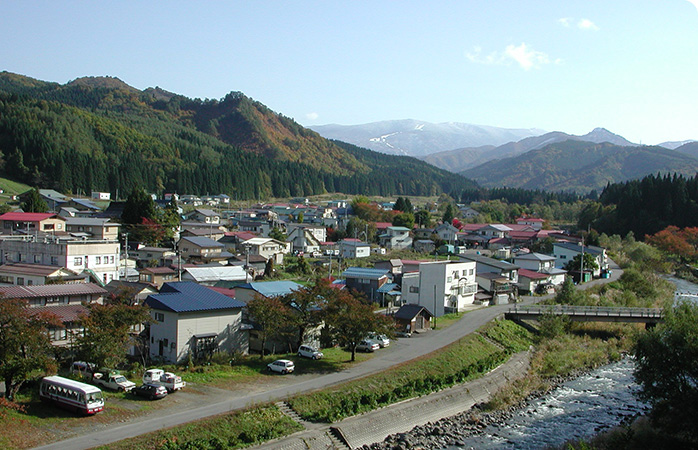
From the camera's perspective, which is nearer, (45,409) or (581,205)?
(45,409)

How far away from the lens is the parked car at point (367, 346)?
20.7m

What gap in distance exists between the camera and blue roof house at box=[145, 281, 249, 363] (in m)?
17.3

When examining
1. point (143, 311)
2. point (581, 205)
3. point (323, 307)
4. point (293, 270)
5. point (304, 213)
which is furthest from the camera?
point (581, 205)

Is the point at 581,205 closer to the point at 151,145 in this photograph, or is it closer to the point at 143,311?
the point at 151,145

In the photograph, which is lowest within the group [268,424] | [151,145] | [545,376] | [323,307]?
[545,376]

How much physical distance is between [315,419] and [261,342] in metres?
5.99

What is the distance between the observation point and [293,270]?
3750 cm

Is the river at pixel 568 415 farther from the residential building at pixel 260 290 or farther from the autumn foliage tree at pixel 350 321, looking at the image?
the residential building at pixel 260 290

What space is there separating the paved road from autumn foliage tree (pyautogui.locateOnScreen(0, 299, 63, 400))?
2.33 meters

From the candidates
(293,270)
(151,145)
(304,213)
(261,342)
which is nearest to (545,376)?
(261,342)

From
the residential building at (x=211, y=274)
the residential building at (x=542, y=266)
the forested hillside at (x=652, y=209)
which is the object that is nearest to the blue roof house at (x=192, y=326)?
the residential building at (x=211, y=274)

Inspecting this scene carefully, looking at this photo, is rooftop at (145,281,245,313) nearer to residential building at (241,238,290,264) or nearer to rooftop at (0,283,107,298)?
rooftop at (0,283,107,298)

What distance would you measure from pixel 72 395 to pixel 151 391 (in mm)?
1940

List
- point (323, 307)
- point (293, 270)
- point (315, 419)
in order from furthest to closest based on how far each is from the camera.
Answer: point (293, 270) → point (323, 307) → point (315, 419)
